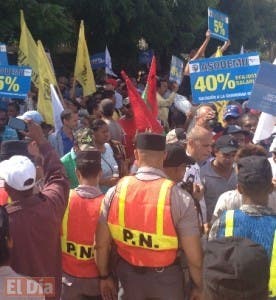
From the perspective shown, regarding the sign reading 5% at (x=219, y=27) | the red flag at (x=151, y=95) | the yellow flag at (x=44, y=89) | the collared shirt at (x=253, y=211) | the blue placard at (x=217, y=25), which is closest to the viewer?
the collared shirt at (x=253, y=211)

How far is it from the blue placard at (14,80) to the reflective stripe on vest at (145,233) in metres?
4.59

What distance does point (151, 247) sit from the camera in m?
3.36

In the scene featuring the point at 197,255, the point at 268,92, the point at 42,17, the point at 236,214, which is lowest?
the point at 197,255

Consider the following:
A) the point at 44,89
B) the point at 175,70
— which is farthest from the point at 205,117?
the point at 175,70

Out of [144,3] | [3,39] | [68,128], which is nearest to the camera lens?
[68,128]

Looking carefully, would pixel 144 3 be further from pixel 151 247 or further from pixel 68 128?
pixel 151 247

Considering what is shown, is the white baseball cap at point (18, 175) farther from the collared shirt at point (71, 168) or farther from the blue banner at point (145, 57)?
the blue banner at point (145, 57)

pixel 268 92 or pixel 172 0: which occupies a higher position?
pixel 172 0

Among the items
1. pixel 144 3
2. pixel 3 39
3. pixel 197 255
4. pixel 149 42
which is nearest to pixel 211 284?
pixel 197 255

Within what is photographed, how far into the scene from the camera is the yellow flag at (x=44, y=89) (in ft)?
25.2

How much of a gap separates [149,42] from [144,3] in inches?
89.6

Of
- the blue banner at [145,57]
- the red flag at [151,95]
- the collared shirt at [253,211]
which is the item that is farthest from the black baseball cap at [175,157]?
the blue banner at [145,57]

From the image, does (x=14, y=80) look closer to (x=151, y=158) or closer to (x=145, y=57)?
(x=151, y=158)

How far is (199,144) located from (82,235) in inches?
59.5
